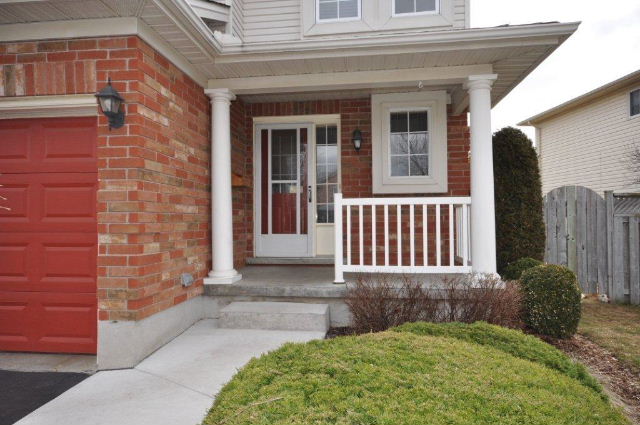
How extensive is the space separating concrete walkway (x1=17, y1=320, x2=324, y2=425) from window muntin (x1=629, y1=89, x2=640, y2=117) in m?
10.1

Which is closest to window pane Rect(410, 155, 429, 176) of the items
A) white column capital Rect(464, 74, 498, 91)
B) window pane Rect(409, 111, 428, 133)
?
window pane Rect(409, 111, 428, 133)

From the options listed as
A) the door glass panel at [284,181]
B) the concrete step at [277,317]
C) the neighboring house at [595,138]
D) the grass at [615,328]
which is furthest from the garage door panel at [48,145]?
the neighboring house at [595,138]

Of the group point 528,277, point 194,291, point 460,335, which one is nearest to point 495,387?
point 460,335

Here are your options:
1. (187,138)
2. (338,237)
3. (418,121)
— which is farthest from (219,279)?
(418,121)

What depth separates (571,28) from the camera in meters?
3.72

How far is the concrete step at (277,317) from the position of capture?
3982mm

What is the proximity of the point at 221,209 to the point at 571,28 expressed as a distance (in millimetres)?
3990

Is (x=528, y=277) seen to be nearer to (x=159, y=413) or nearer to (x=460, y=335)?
(x=460, y=335)

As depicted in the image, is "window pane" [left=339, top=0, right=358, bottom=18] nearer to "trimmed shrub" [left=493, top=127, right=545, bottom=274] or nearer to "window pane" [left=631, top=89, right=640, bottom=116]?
"trimmed shrub" [left=493, top=127, right=545, bottom=274]

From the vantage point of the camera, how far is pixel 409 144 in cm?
567

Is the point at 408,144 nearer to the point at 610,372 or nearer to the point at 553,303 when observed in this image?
the point at 553,303

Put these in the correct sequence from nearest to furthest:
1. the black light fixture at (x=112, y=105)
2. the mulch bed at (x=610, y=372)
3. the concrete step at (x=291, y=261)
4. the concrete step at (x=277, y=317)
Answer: the mulch bed at (x=610, y=372)
the black light fixture at (x=112, y=105)
the concrete step at (x=277, y=317)
the concrete step at (x=291, y=261)

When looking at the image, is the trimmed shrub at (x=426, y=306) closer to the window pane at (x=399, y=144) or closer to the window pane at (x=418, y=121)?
the window pane at (x=399, y=144)

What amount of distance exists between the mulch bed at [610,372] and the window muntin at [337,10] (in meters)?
4.62
